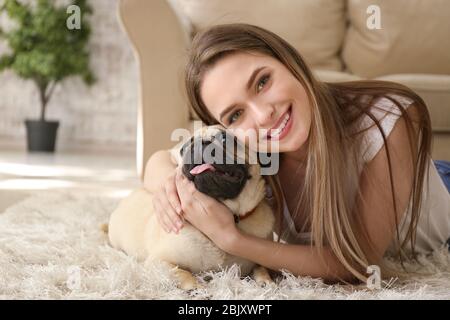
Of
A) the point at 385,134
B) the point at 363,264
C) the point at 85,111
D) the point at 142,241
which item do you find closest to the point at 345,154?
the point at 385,134

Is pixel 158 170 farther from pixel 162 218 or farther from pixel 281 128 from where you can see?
pixel 281 128

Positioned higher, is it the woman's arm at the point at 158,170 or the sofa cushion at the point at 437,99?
the sofa cushion at the point at 437,99

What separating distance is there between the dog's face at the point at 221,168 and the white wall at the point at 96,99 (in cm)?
311

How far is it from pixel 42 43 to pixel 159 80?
2545mm

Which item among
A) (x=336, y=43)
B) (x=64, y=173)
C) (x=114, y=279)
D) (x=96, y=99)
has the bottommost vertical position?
(x=64, y=173)

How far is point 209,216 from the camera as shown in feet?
3.45

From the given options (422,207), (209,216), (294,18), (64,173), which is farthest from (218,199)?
(64,173)

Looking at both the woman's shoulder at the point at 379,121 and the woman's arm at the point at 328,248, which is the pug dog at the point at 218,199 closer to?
the woman's arm at the point at 328,248

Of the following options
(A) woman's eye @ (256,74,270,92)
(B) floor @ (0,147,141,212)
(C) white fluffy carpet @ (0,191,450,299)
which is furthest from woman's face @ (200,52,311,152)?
(B) floor @ (0,147,141,212)

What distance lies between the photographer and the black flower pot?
12.8 ft

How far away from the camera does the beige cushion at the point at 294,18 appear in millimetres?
2266

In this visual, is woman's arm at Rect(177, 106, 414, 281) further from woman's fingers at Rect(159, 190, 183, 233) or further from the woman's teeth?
the woman's teeth

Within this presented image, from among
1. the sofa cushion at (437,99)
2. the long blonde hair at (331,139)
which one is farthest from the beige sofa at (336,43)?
the long blonde hair at (331,139)

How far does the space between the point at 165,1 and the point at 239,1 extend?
615 millimetres
